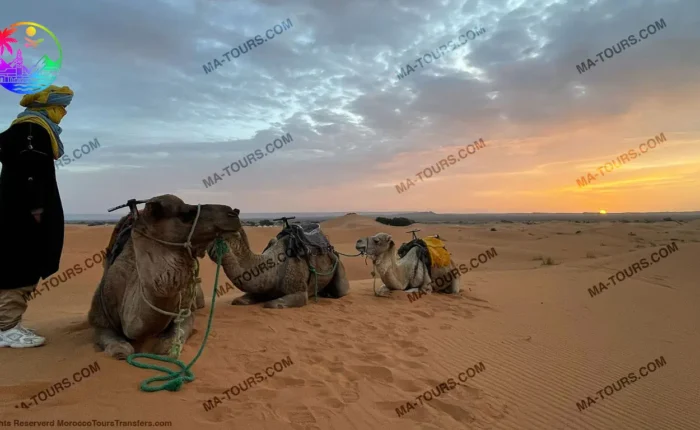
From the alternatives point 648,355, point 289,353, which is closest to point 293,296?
point 289,353

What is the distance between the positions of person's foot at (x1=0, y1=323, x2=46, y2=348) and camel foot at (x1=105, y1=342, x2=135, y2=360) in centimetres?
98

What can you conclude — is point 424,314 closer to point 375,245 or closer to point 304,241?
point 375,245

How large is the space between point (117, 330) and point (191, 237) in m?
1.59

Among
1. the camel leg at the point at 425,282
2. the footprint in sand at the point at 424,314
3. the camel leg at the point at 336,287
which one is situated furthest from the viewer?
the camel leg at the point at 425,282

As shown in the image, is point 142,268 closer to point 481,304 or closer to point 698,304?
point 481,304

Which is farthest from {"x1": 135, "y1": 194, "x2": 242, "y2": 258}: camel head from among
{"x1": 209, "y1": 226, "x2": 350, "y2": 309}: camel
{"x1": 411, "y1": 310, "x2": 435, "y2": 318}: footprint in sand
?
{"x1": 411, "y1": 310, "x2": 435, "y2": 318}: footprint in sand

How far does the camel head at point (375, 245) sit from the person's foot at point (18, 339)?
523 cm

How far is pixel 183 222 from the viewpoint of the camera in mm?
3639

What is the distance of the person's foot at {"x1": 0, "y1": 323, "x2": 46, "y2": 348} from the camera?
4.25 meters

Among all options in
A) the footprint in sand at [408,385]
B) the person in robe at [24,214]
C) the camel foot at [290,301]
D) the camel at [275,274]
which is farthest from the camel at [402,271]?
the person in robe at [24,214]

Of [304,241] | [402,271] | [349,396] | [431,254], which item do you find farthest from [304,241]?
[349,396]

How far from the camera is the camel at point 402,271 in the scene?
28.1ft

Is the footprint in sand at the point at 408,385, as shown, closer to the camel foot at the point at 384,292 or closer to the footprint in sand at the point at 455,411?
the footprint in sand at the point at 455,411
